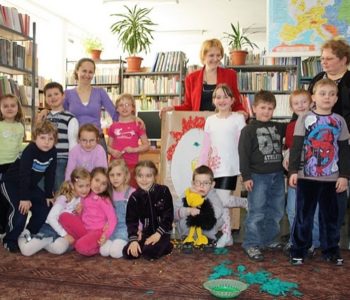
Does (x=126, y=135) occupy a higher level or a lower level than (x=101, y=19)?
lower

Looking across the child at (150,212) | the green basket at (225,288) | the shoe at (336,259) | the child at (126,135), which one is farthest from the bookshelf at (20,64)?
the shoe at (336,259)

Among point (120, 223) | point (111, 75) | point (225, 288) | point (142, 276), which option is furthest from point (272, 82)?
point (225, 288)

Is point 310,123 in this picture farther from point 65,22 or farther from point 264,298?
point 65,22

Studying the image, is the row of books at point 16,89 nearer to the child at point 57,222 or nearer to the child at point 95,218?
the child at point 57,222

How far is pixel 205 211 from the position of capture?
2730 mm

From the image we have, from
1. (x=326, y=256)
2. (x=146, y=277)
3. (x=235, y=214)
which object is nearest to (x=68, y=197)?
(x=146, y=277)

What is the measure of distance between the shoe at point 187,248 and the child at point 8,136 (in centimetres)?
134

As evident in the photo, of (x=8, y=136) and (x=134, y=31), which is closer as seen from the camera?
(x=8, y=136)

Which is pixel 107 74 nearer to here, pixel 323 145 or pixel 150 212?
pixel 150 212

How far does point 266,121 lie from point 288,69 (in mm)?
3713

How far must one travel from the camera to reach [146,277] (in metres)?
2.19

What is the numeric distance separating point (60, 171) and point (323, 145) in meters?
1.81

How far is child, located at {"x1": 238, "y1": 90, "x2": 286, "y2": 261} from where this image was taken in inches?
103

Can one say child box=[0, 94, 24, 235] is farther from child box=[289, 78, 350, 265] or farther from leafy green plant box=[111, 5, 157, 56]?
leafy green plant box=[111, 5, 157, 56]
